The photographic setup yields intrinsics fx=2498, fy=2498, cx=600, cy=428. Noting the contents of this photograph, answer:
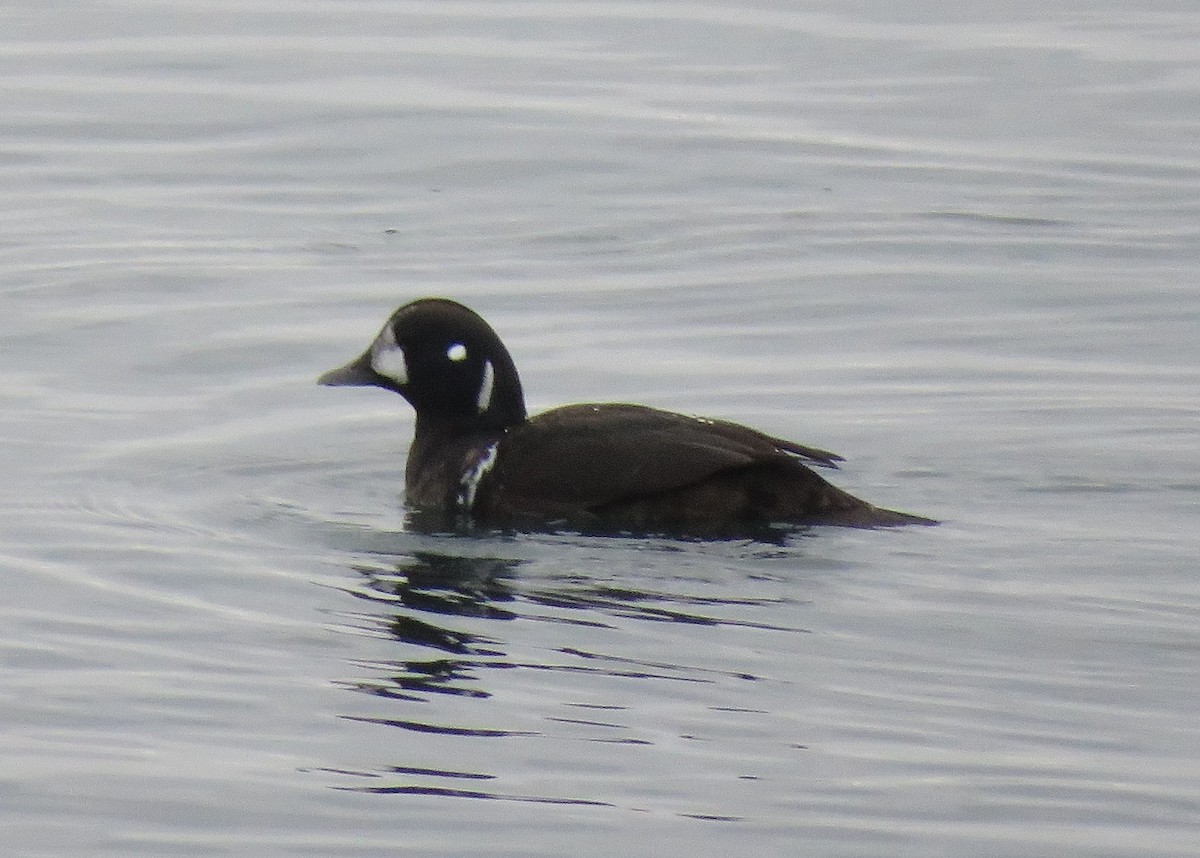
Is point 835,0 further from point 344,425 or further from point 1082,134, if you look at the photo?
point 344,425

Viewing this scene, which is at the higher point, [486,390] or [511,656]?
[486,390]

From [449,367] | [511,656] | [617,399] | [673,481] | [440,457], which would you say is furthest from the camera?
[617,399]

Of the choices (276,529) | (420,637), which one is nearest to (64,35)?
(276,529)

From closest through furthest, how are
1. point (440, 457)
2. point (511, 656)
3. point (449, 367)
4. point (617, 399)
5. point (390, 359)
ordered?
point (511, 656), point (440, 457), point (449, 367), point (390, 359), point (617, 399)

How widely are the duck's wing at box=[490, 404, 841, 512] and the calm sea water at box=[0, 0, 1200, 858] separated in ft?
0.72

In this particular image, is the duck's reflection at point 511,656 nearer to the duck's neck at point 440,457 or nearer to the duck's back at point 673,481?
the duck's back at point 673,481

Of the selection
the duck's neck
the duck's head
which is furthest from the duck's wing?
the duck's head

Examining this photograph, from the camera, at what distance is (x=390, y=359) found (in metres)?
9.25

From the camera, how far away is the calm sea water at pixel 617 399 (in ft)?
19.5

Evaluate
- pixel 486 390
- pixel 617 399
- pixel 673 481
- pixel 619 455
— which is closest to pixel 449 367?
pixel 486 390

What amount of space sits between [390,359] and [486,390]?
446mm

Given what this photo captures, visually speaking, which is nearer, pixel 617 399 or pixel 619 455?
pixel 619 455

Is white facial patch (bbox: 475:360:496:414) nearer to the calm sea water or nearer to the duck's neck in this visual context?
the duck's neck

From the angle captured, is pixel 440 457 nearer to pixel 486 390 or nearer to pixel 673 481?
pixel 486 390
